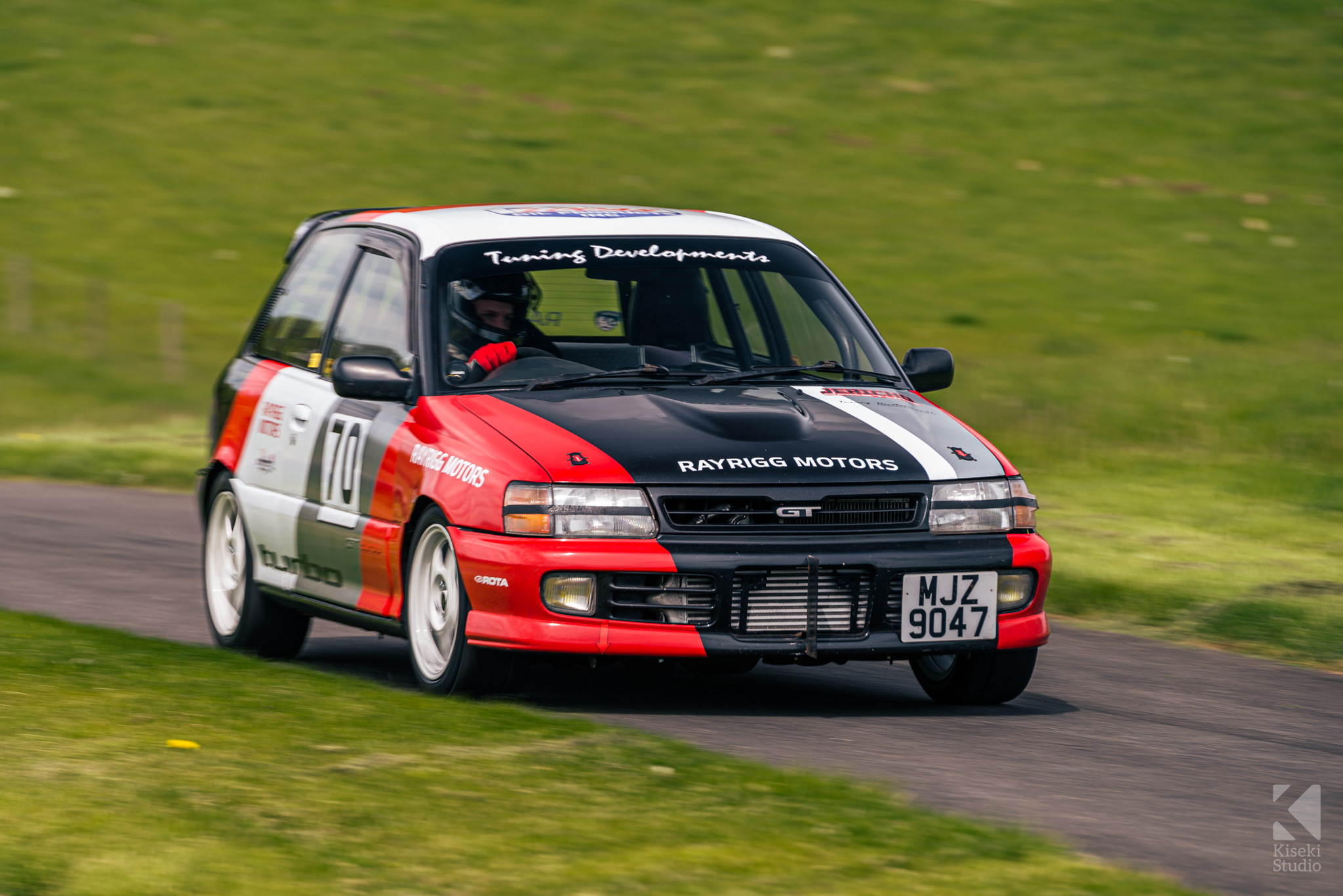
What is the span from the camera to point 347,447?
8.28 m

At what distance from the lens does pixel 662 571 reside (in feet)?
23.0

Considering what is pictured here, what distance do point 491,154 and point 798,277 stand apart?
27.6 meters

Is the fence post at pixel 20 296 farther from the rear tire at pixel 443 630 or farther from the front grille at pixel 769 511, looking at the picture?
the front grille at pixel 769 511

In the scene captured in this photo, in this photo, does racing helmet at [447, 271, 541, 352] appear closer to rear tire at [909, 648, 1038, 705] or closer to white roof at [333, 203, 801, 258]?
white roof at [333, 203, 801, 258]

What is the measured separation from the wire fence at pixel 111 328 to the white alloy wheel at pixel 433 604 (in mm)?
17061

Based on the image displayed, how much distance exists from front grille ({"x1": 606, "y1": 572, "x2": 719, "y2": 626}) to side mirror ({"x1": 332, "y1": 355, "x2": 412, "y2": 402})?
133cm

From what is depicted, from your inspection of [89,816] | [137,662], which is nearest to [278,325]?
[137,662]

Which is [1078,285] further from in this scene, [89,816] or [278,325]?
[89,816]

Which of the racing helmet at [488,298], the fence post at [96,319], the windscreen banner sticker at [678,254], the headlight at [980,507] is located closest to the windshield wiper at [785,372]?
the windscreen banner sticker at [678,254]

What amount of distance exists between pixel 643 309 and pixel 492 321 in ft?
2.13

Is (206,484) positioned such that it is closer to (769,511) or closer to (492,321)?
(492,321)

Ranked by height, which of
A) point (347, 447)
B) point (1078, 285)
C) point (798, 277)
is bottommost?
point (1078, 285)

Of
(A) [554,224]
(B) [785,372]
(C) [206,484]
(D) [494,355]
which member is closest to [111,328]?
(C) [206,484]

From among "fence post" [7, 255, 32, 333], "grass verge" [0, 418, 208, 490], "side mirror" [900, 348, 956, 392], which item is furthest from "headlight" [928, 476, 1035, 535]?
"fence post" [7, 255, 32, 333]
